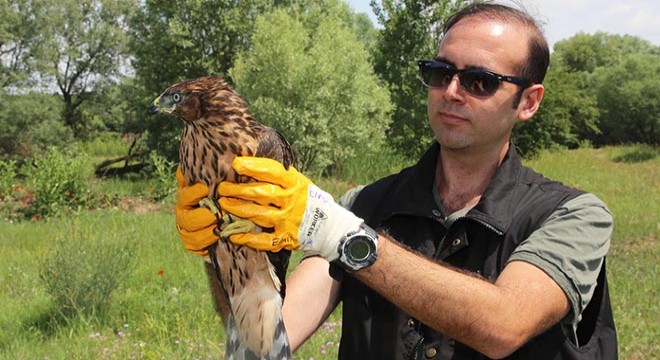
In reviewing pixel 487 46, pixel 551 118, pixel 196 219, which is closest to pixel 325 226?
pixel 196 219

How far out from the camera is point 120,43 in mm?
37000

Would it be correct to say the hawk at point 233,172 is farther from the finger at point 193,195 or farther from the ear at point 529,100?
the ear at point 529,100

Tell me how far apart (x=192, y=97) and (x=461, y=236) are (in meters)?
1.19

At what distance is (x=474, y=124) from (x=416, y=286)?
32.8 inches

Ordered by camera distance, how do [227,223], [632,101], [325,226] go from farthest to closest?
[632,101] < [227,223] < [325,226]

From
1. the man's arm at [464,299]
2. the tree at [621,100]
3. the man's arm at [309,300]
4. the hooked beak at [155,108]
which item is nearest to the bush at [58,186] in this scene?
the hooked beak at [155,108]

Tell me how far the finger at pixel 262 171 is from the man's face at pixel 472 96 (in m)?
0.75

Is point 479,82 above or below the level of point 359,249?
above

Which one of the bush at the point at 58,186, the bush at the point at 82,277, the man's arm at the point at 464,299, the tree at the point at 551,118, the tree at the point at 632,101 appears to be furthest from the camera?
the tree at the point at 632,101

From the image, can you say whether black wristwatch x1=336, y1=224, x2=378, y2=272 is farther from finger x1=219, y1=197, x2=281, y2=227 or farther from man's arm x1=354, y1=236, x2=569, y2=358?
finger x1=219, y1=197, x2=281, y2=227

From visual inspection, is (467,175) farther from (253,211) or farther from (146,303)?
(146,303)

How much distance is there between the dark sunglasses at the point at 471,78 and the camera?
2.48 meters

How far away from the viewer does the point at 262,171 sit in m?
2.20

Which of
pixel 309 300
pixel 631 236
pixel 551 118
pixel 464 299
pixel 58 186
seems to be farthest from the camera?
pixel 551 118
